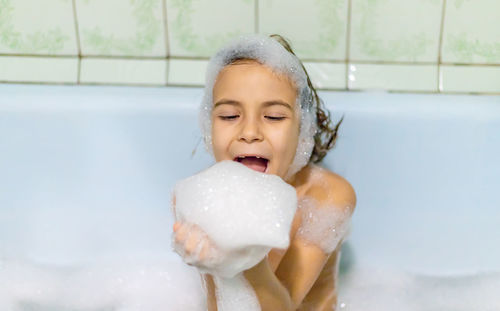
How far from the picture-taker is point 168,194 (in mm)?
1470

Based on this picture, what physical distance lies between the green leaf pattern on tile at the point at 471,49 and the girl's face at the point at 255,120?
Result: 0.52 m

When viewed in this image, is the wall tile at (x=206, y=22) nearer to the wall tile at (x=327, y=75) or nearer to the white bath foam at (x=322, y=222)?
the wall tile at (x=327, y=75)

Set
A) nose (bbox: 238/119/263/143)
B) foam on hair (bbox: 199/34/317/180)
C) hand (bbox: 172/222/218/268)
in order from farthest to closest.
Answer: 1. foam on hair (bbox: 199/34/317/180)
2. nose (bbox: 238/119/263/143)
3. hand (bbox: 172/222/218/268)

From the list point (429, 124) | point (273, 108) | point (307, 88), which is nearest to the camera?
point (273, 108)

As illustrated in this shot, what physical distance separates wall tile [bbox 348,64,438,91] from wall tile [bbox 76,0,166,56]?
0.45 meters

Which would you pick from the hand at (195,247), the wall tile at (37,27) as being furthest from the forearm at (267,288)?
the wall tile at (37,27)

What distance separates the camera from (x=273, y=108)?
1041 millimetres

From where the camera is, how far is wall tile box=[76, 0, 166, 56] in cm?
141

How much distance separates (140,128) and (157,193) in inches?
6.5

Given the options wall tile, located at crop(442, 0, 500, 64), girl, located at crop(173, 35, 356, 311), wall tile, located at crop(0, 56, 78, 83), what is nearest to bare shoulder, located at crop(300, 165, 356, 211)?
girl, located at crop(173, 35, 356, 311)

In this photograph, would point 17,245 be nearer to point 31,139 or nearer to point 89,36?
point 31,139

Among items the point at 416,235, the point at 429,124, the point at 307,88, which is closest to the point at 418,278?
the point at 416,235

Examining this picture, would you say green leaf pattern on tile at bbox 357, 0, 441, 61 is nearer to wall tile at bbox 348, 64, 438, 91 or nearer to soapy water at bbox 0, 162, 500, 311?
wall tile at bbox 348, 64, 438, 91

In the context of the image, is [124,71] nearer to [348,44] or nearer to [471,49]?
[348,44]
